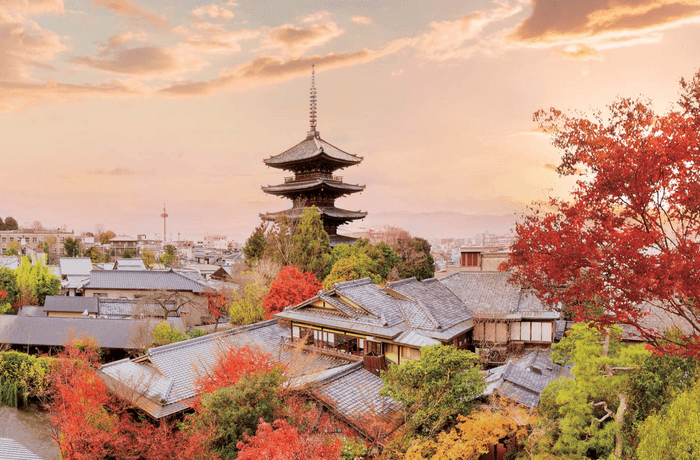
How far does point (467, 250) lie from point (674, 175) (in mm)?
19147

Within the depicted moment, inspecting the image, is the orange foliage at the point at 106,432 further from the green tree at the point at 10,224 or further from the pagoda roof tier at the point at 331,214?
the green tree at the point at 10,224

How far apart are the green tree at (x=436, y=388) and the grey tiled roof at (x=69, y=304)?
32577mm

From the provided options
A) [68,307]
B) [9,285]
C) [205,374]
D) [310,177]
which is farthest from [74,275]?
[205,374]

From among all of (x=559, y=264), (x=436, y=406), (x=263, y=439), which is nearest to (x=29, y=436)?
(x=263, y=439)

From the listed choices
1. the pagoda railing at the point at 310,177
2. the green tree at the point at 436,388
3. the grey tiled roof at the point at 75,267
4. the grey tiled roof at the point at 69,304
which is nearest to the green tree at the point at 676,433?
the green tree at the point at 436,388

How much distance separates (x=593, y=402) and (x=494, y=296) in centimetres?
1006

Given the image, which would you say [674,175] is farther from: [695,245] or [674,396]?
[674,396]

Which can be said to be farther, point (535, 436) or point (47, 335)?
point (47, 335)

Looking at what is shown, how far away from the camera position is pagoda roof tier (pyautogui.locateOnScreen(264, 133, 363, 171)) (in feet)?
128

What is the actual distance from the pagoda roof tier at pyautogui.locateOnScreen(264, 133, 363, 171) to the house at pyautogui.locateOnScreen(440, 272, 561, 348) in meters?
22.1

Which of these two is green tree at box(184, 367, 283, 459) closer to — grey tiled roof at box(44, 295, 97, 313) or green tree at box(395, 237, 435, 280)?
green tree at box(395, 237, 435, 280)

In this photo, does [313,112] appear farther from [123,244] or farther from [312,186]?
[123,244]

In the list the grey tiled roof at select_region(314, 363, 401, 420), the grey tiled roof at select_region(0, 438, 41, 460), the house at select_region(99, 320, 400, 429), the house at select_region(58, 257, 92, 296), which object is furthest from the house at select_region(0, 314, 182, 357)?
the house at select_region(58, 257, 92, 296)

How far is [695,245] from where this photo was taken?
25.0 ft
